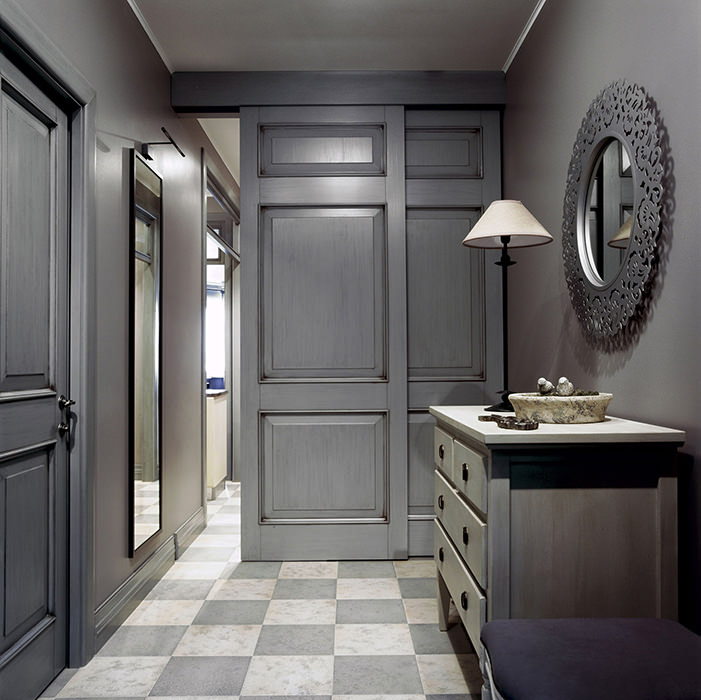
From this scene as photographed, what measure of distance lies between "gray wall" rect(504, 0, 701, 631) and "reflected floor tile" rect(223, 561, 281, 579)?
A: 158 centimetres

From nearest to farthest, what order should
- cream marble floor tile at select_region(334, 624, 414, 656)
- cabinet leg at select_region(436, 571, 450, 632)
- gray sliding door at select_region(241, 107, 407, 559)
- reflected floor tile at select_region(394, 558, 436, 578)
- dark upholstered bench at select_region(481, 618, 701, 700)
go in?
1. dark upholstered bench at select_region(481, 618, 701, 700)
2. cream marble floor tile at select_region(334, 624, 414, 656)
3. cabinet leg at select_region(436, 571, 450, 632)
4. reflected floor tile at select_region(394, 558, 436, 578)
5. gray sliding door at select_region(241, 107, 407, 559)

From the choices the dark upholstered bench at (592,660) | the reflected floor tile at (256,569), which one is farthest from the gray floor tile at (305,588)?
the dark upholstered bench at (592,660)

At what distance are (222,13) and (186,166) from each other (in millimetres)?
1020

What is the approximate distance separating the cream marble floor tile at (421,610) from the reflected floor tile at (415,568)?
337 mm

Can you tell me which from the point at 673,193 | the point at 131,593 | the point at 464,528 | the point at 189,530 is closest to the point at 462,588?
the point at 464,528

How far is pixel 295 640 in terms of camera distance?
2363 mm

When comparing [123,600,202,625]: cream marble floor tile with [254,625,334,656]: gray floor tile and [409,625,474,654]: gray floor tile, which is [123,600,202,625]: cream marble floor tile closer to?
[254,625,334,656]: gray floor tile

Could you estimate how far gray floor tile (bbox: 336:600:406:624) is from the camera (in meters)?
2.55

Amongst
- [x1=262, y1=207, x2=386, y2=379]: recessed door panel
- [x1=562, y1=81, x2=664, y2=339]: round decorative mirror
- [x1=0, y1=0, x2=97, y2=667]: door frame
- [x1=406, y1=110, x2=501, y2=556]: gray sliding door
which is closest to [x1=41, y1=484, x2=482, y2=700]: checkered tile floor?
[x1=0, y1=0, x2=97, y2=667]: door frame

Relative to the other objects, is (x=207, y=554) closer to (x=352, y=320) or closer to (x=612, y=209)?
(x=352, y=320)

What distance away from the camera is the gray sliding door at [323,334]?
338 cm

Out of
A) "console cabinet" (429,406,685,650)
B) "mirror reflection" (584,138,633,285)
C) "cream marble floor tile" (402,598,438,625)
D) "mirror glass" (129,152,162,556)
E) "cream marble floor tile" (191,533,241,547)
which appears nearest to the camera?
"console cabinet" (429,406,685,650)

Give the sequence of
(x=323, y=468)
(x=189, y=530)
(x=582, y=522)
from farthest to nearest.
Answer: (x=189, y=530)
(x=323, y=468)
(x=582, y=522)

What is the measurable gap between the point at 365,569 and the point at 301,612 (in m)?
0.65
